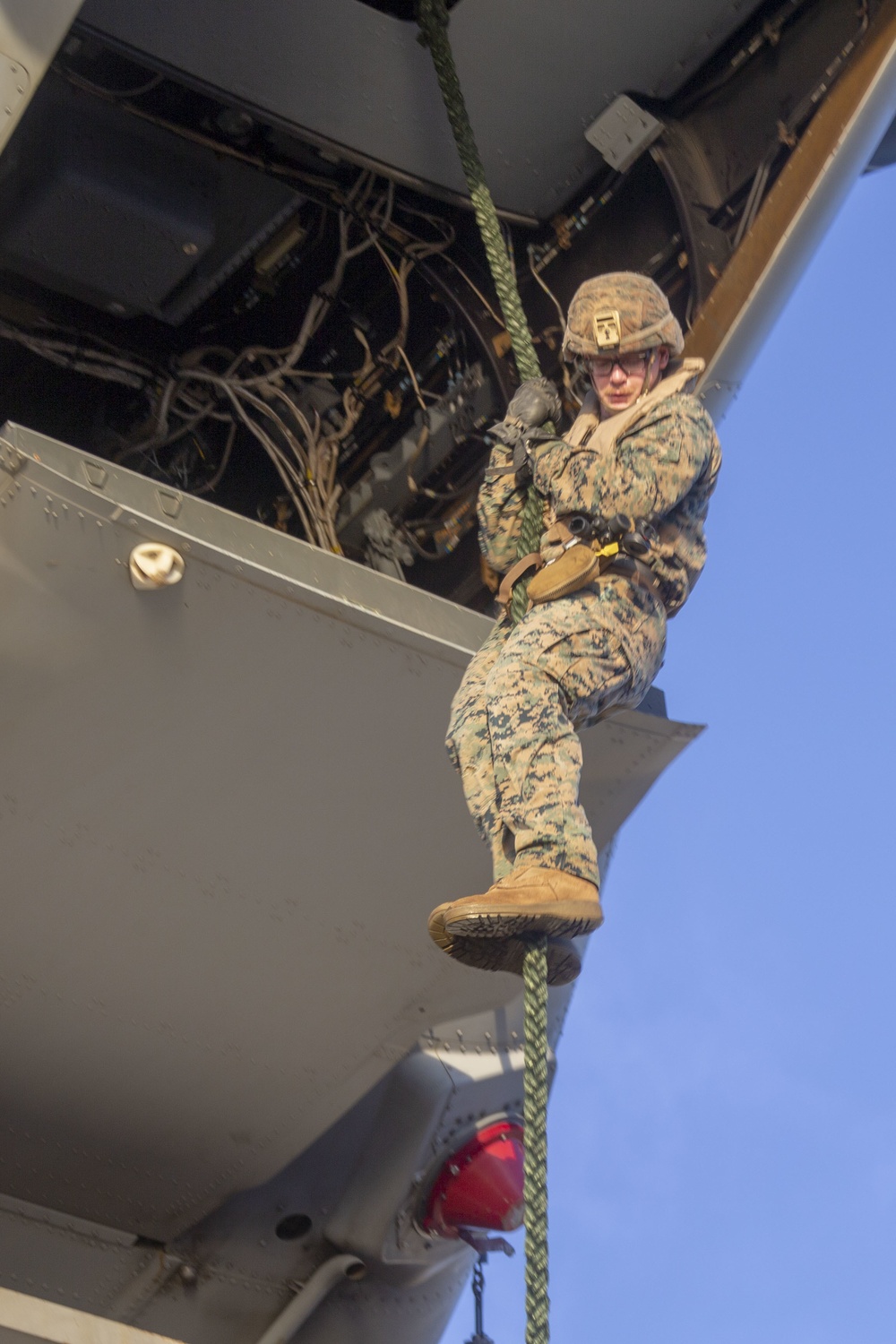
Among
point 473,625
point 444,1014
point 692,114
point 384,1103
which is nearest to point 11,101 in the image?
point 473,625

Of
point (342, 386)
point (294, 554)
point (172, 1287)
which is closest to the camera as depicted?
point (294, 554)

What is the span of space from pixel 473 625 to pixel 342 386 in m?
2.11

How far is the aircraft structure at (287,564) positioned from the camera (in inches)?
235

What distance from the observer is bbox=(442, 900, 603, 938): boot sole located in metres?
4.05

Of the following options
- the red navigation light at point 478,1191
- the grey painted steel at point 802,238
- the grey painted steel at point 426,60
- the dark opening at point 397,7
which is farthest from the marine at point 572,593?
the red navigation light at point 478,1191

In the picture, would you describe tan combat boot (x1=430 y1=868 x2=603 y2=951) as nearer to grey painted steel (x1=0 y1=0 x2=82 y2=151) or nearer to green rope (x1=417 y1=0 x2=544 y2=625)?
green rope (x1=417 y1=0 x2=544 y2=625)

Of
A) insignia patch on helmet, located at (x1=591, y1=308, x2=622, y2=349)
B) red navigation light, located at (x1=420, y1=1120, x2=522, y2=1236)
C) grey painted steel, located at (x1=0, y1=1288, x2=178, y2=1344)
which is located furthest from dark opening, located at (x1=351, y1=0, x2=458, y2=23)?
grey painted steel, located at (x1=0, y1=1288, x2=178, y2=1344)

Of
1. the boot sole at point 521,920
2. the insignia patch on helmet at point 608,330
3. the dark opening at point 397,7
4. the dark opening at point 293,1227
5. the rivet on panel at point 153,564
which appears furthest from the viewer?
the dark opening at point 293,1227

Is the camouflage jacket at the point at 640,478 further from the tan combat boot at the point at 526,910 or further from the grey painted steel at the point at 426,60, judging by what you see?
the grey painted steel at the point at 426,60

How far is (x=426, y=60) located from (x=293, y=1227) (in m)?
4.90

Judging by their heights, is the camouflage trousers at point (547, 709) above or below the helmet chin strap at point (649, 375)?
below

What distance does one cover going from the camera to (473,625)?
6293mm

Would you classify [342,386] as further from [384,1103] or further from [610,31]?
[384,1103]

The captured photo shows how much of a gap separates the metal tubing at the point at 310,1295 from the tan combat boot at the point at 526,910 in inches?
146
